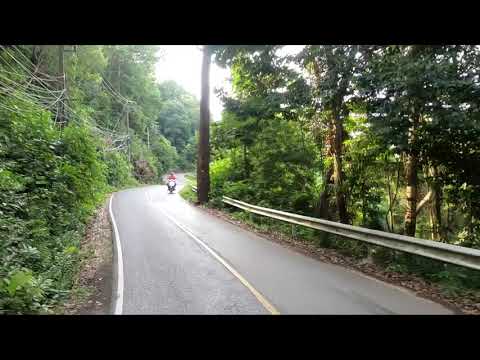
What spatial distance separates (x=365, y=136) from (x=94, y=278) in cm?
815

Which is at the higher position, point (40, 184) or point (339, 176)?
point (339, 176)

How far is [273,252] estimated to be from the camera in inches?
358

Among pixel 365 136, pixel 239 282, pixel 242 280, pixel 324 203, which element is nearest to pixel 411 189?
pixel 365 136

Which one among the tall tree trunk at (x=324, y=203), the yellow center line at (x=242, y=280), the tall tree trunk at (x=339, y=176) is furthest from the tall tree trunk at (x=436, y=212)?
the yellow center line at (x=242, y=280)

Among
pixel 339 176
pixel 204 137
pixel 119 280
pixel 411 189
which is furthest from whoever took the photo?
pixel 204 137

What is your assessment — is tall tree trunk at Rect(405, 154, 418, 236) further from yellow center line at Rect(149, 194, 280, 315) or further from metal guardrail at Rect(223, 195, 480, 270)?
yellow center line at Rect(149, 194, 280, 315)

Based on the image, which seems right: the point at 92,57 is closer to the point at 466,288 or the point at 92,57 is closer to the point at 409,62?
the point at 409,62

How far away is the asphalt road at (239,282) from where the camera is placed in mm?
5312

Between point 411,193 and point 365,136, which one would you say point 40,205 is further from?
point 411,193

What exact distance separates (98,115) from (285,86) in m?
33.9

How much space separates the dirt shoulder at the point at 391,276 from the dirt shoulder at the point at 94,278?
471 centimetres

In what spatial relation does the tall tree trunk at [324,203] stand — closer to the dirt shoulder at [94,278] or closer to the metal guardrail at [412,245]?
the metal guardrail at [412,245]

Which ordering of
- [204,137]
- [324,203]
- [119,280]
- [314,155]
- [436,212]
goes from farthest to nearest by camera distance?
[204,137] → [314,155] → [324,203] → [436,212] → [119,280]

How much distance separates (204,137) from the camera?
19922 mm
